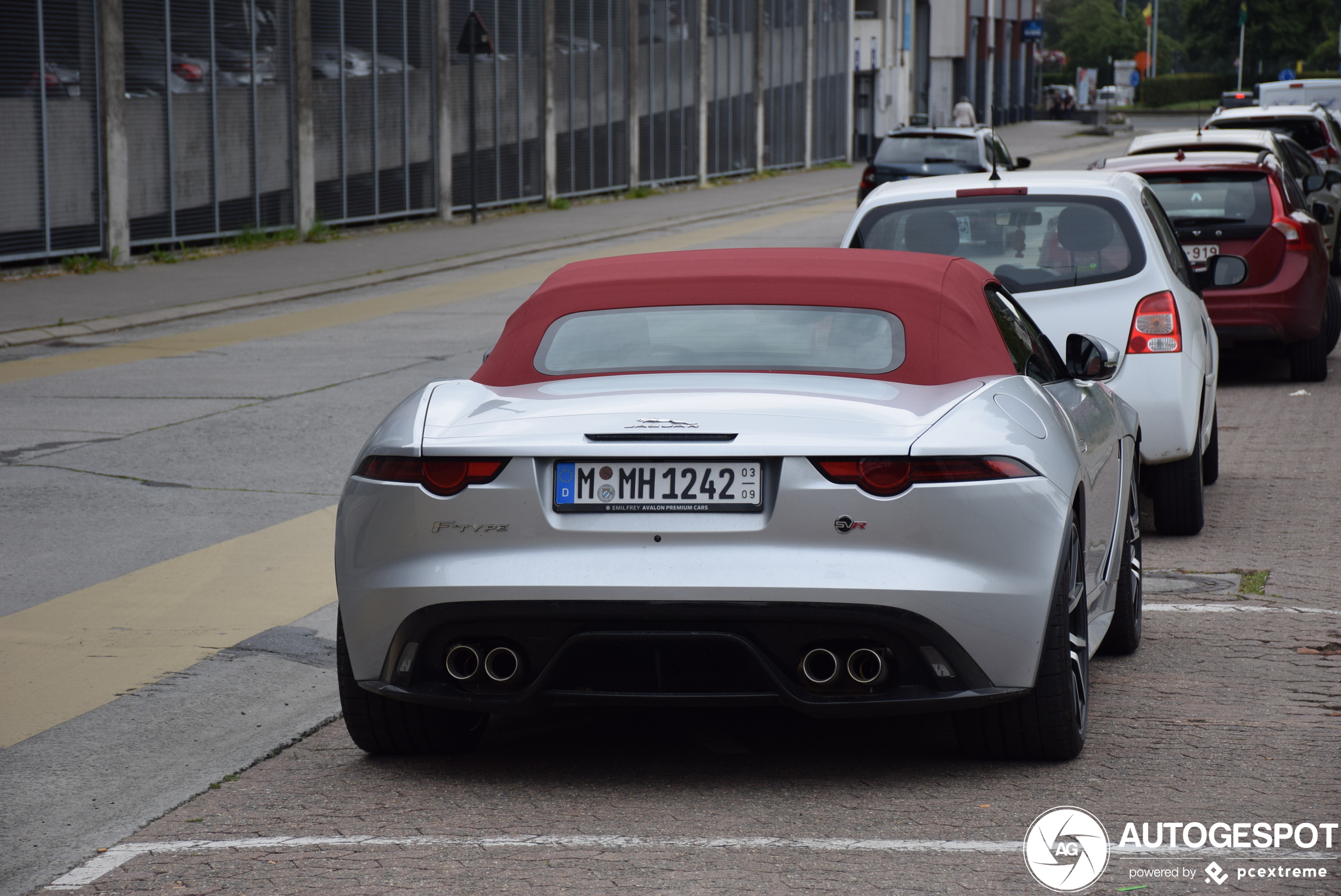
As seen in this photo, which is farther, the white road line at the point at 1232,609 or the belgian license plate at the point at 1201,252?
the belgian license plate at the point at 1201,252

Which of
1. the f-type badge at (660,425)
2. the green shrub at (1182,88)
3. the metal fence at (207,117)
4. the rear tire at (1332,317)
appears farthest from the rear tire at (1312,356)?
the green shrub at (1182,88)

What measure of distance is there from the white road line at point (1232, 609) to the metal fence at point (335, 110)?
1704 centimetres

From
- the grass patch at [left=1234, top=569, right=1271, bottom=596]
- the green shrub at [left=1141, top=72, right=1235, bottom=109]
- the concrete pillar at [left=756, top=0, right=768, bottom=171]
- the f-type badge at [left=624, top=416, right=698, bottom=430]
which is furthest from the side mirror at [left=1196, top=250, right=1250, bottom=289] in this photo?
the green shrub at [left=1141, top=72, right=1235, bottom=109]

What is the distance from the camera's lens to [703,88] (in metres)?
42.5

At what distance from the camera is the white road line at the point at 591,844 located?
4.04 m

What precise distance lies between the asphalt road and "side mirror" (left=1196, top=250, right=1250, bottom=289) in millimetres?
1099

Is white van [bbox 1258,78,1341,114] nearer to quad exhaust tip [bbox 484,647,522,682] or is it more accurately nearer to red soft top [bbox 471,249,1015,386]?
red soft top [bbox 471,249,1015,386]

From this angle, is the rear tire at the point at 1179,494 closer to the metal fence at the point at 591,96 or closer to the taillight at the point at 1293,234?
the taillight at the point at 1293,234

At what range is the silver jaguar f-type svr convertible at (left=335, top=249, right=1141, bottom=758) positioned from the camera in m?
4.21

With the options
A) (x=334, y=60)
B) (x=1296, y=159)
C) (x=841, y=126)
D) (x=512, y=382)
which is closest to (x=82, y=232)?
(x=334, y=60)

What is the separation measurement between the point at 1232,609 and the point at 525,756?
3.06m

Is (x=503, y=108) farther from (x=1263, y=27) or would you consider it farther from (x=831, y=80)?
(x=1263, y=27)

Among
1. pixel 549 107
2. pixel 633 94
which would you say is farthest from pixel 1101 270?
pixel 633 94

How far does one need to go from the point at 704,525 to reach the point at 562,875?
88 centimetres
